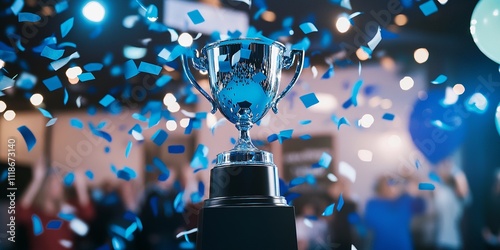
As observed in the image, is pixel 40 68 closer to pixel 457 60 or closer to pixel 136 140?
pixel 136 140

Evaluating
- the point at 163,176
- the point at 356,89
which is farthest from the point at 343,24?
the point at 163,176

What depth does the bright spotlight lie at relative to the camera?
1.93 meters

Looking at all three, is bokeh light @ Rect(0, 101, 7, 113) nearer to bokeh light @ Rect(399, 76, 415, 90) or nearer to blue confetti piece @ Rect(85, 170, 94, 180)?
blue confetti piece @ Rect(85, 170, 94, 180)

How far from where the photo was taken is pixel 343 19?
208 cm

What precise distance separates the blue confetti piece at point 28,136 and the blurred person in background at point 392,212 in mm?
1374

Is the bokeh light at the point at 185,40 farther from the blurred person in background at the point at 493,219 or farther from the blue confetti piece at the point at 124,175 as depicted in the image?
the blurred person in background at the point at 493,219

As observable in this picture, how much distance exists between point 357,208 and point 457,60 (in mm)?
801

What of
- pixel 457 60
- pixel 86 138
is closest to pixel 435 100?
pixel 457 60

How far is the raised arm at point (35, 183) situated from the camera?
1.81m

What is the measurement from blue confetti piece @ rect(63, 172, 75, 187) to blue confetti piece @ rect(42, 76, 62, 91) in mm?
342

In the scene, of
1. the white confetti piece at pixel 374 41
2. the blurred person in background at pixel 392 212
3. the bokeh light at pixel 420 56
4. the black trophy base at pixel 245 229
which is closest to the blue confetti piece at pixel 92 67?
the black trophy base at pixel 245 229

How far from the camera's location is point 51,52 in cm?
183

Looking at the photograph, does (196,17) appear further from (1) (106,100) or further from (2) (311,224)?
(2) (311,224)

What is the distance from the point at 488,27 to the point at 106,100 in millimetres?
1487
